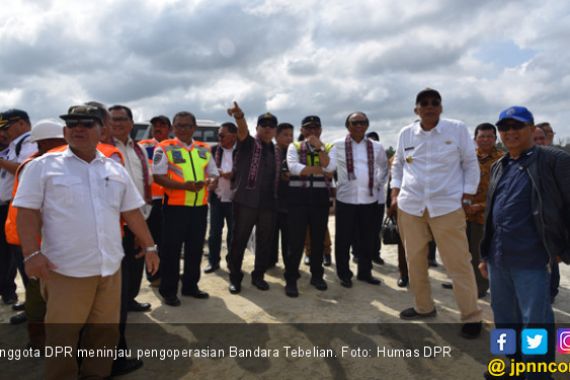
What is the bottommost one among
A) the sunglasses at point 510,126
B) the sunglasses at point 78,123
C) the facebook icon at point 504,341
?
the facebook icon at point 504,341

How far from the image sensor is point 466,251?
338 centimetres

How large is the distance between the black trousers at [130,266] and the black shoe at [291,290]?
67.4 inches

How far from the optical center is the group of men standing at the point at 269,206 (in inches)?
86.7

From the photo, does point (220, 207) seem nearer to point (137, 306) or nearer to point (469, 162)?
point (137, 306)

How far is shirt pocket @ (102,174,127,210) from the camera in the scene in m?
2.32

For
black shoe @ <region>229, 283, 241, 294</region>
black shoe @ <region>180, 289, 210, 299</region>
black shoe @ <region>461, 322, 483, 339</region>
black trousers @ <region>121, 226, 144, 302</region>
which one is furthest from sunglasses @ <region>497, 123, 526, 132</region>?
black shoe @ <region>180, 289, 210, 299</region>

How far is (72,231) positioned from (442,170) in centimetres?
305

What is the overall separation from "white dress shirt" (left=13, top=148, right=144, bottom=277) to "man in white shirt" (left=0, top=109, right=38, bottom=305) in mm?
1908

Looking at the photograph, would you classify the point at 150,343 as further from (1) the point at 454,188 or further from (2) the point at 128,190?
(1) the point at 454,188

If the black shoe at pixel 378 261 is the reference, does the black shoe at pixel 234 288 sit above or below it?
above

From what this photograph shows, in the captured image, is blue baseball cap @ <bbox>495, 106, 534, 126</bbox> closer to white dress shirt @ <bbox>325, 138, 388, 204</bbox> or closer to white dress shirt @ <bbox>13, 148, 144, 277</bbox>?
white dress shirt @ <bbox>325, 138, 388, 204</bbox>

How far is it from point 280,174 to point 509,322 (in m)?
2.94

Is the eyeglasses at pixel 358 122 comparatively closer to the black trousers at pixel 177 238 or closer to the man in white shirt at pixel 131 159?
the black trousers at pixel 177 238

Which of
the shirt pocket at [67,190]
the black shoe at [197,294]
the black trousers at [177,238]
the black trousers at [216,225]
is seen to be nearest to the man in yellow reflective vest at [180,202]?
the black trousers at [177,238]
